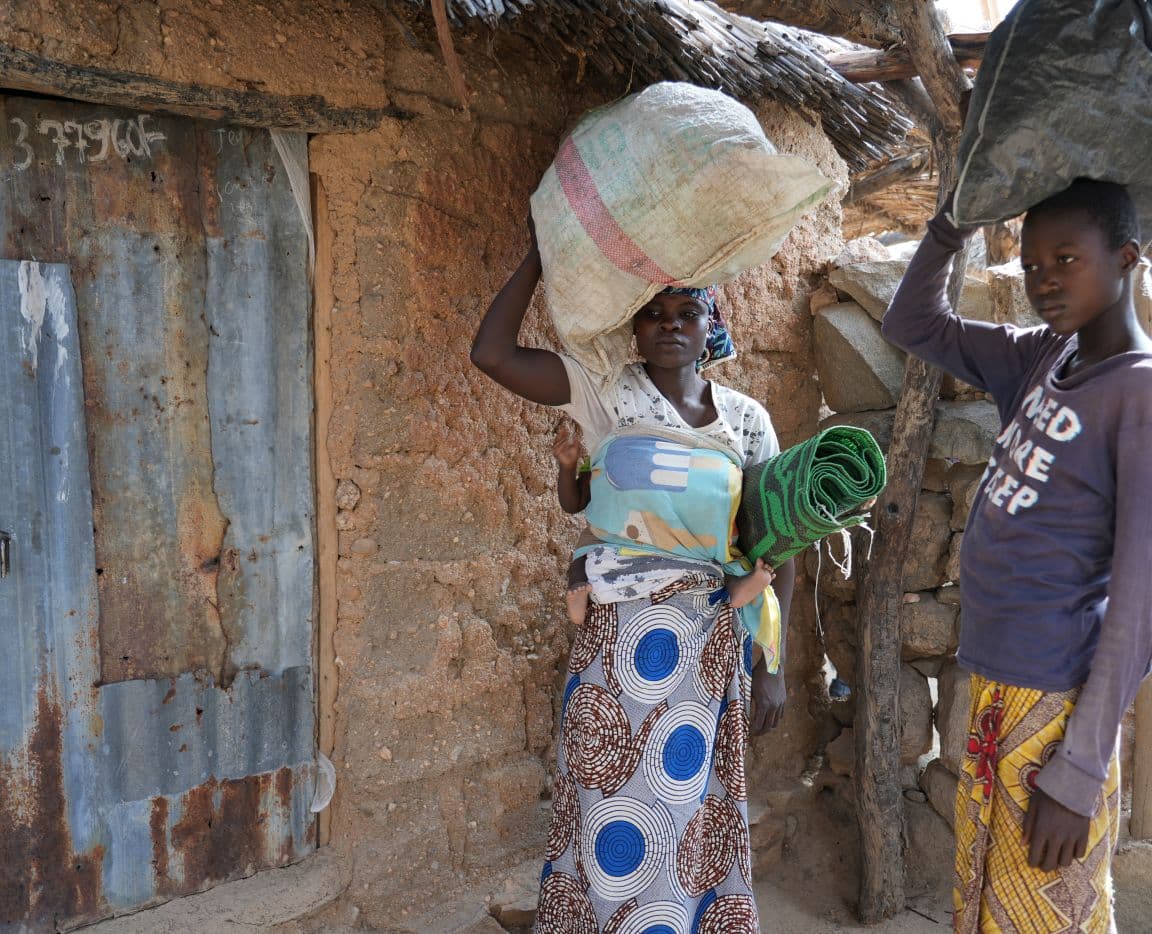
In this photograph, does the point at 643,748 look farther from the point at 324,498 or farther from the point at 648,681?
the point at 324,498

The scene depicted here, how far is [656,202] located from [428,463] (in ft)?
3.06

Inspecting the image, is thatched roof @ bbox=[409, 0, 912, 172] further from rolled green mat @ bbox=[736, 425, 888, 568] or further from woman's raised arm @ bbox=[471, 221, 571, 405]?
rolled green mat @ bbox=[736, 425, 888, 568]

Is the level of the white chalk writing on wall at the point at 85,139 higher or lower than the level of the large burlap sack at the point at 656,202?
higher

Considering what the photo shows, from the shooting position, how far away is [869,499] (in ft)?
7.10

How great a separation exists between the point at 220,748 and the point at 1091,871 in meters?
1.93

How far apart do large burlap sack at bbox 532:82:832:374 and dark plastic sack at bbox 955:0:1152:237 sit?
1.20 ft

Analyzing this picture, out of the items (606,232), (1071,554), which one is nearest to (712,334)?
(606,232)

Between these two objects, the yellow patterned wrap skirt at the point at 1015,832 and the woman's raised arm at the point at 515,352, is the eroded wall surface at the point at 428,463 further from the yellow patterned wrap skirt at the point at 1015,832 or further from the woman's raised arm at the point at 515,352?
the yellow patterned wrap skirt at the point at 1015,832

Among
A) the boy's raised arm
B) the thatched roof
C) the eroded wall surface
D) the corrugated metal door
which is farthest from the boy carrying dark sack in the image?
the corrugated metal door

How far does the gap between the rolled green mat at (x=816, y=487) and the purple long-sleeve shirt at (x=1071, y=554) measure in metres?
0.24

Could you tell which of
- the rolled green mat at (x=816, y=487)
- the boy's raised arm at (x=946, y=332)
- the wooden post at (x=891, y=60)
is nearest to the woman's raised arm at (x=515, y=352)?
the rolled green mat at (x=816, y=487)

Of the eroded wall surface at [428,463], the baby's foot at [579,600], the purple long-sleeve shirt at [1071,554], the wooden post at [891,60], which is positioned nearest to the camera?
A: the purple long-sleeve shirt at [1071,554]

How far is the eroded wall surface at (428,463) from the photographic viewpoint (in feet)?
8.05

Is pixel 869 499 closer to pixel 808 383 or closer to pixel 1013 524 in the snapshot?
pixel 1013 524
